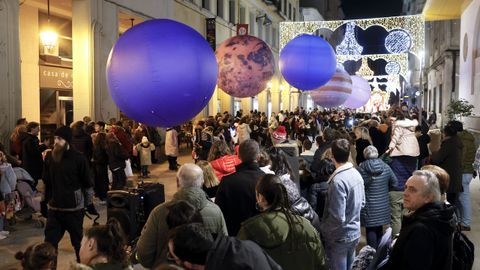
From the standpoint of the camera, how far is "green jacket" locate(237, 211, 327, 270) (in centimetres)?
310

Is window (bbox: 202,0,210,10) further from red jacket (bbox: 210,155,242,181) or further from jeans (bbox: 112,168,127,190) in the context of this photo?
red jacket (bbox: 210,155,242,181)

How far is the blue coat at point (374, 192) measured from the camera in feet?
19.5

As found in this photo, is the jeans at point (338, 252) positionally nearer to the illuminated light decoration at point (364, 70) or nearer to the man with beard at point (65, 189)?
the man with beard at point (65, 189)

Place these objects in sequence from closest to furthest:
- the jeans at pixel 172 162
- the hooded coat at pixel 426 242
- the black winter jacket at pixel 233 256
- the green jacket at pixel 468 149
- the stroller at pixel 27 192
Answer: the black winter jacket at pixel 233 256 < the hooded coat at pixel 426 242 < the stroller at pixel 27 192 < the green jacket at pixel 468 149 < the jeans at pixel 172 162

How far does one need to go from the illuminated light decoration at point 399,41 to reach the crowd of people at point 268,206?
1118cm

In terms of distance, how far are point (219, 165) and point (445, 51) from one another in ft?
73.7

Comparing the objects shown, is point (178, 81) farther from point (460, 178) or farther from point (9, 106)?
point (9, 106)

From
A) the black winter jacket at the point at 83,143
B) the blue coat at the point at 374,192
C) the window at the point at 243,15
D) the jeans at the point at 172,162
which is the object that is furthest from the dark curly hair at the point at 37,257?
the window at the point at 243,15

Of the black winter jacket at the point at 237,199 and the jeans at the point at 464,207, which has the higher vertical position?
the black winter jacket at the point at 237,199

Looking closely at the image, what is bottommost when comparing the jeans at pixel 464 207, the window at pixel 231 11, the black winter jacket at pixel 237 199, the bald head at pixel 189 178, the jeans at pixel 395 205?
the jeans at pixel 464 207

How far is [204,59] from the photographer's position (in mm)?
5160

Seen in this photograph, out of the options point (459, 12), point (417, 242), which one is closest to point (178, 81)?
point (417, 242)

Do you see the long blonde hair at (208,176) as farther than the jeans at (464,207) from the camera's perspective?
No

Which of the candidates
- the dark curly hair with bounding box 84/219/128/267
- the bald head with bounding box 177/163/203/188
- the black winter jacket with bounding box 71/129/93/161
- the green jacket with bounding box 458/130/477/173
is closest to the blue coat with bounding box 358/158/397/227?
the bald head with bounding box 177/163/203/188
